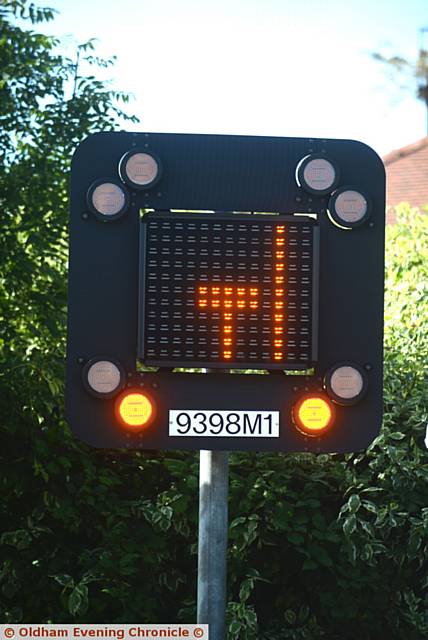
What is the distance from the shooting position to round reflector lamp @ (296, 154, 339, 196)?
3.62 metres

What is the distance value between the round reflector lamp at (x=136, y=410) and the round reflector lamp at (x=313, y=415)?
49cm

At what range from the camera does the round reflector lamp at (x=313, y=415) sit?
360 cm

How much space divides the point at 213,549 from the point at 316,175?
53.4 inches

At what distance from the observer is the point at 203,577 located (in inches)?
149

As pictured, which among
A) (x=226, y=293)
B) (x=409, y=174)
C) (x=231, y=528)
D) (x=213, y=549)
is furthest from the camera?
(x=409, y=174)

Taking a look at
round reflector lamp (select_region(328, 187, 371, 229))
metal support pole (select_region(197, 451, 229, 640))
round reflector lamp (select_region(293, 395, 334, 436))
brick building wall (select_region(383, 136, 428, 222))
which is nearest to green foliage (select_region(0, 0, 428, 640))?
metal support pole (select_region(197, 451, 229, 640))

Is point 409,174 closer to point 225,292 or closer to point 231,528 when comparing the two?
point 231,528

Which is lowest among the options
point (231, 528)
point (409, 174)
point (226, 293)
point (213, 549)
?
point (231, 528)

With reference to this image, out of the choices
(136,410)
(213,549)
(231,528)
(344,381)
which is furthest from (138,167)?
(231,528)

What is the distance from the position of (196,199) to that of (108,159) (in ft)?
1.09

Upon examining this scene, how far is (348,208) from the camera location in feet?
11.8

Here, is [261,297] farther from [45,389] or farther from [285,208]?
[45,389]

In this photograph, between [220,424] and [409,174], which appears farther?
[409,174]

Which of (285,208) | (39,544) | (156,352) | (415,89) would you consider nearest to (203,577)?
(156,352)
